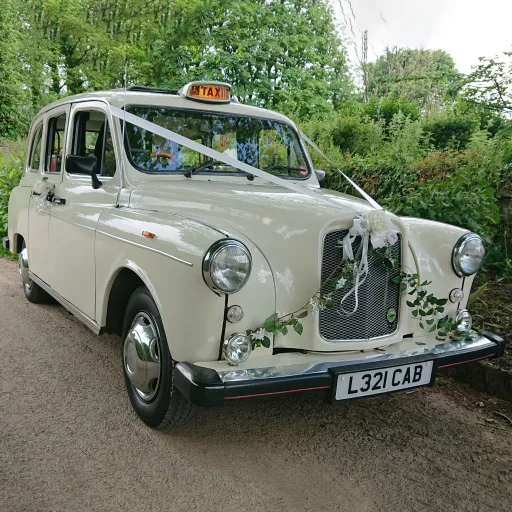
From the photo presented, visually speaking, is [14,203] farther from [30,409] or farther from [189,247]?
[189,247]

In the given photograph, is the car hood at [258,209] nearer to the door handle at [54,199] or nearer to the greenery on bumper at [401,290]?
the greenery on bumper at [401,290]

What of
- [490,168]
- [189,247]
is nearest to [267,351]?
[189,247]

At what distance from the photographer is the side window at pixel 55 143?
4.57 meters

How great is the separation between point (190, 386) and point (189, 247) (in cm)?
66

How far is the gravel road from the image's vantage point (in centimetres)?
242

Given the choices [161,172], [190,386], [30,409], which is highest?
[161,172]

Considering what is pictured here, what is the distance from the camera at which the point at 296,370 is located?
8.23 feet

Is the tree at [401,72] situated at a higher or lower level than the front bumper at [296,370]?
higher

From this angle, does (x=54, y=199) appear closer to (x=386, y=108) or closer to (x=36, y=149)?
(x=36, y=149)

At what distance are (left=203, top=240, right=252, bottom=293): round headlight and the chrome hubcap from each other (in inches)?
23.6

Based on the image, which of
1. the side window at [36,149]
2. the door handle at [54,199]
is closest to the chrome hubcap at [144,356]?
the door handle at [54,199]

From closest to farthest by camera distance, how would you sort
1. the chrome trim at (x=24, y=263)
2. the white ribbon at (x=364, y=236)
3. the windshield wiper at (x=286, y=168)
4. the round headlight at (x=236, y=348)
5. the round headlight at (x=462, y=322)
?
the round headlight at (x=236, y=348) < the white ribbon at (x=364, y=236) < the round headlight at (x=462, y=322) < the windshield wiper at (x=286, y=168) < the chrome trim at (x=24, y=263)

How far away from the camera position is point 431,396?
3.66 metres

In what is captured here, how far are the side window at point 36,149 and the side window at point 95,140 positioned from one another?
1.10 m
